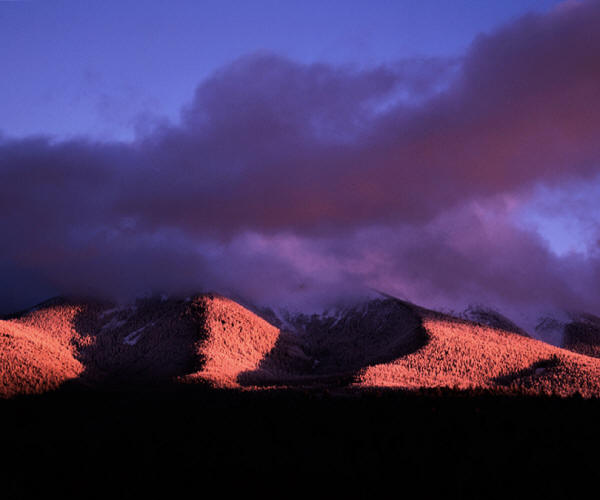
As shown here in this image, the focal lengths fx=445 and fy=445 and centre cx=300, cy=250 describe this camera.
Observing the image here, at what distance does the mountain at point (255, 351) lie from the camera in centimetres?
9325

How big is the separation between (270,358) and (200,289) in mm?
56529

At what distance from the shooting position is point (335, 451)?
3428cm

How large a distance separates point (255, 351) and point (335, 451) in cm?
11277

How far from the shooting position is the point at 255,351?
144 metres

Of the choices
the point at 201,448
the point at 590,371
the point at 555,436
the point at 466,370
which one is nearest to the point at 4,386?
the point at 201,448

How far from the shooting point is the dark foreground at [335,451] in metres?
28.5

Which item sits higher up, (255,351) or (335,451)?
(335,451)

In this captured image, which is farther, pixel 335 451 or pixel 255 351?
pixel 255 351

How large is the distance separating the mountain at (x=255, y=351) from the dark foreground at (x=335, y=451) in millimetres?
24807

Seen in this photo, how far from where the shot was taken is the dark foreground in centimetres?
2848

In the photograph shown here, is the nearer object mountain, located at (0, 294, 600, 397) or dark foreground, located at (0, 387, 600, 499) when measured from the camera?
dark foreground, located at (0, 387, 600, 499)

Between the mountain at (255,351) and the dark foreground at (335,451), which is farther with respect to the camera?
the mountain at (255,351)

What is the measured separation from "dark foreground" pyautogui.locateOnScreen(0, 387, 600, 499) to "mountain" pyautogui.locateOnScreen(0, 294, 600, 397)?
81.4 ft

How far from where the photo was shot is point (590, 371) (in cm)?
10025
